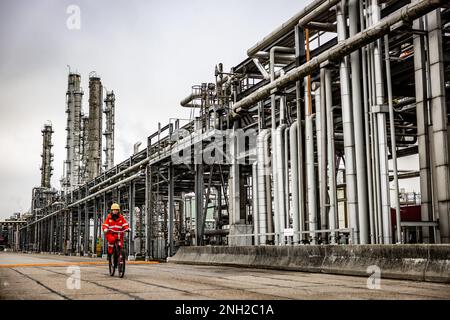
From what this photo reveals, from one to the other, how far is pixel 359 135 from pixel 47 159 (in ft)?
226

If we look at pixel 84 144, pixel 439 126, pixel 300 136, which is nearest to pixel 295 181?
pixel 300 136

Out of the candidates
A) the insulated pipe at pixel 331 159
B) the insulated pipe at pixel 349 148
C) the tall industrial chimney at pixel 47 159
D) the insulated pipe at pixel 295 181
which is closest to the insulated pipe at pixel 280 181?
the insulated pipe at pixel 295 181

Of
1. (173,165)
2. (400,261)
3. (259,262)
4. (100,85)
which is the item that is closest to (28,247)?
(100,85)

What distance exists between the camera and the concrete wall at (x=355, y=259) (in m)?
8.99

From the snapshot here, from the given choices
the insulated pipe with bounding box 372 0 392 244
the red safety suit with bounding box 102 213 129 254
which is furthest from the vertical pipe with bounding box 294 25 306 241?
the red safety suit with bounding box 102 213 129 254

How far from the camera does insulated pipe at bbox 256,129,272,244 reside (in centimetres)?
1830

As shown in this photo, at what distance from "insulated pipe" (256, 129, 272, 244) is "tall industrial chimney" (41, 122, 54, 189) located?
62800mm

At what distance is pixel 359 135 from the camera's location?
1298cm

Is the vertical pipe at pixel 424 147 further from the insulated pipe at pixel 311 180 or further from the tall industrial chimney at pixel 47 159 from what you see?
the tall industrial chimney at pixel 47 159

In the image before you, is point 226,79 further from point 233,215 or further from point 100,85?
point 100,85

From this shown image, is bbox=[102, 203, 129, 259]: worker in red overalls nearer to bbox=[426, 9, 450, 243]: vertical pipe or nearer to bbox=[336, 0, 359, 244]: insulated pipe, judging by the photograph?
bbox=[336, 0, 359, 244]: insulated pipe

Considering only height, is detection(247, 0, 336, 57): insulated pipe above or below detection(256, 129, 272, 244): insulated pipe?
above

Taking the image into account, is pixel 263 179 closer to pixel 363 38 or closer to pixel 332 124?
pixel 332 124

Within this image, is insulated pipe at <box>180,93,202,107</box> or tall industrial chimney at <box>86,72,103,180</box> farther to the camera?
tall industrial chimney at <box>86,72,103,180</box>
